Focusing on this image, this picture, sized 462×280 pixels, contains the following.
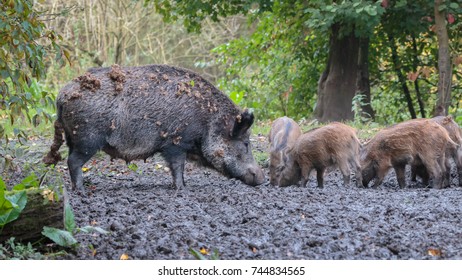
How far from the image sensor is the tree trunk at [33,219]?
5496 mm

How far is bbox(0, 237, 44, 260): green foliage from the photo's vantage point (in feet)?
17.3

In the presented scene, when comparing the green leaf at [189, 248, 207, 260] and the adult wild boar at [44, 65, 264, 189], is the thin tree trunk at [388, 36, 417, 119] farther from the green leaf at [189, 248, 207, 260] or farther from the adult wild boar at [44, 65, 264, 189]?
the green leaf at [189, 248, 207, 260]

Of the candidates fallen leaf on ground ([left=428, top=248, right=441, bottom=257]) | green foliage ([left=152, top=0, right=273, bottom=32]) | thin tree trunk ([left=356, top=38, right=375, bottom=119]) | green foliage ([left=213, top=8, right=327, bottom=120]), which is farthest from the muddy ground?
green foliage ([left=213, top=8, right=327, bottom=120])

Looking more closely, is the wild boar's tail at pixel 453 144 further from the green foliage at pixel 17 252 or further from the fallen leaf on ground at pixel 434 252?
the green foliage at pixel 17 252

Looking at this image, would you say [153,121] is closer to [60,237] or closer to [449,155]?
[60,237]

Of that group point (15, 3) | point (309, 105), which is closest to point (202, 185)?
point (15, 3)

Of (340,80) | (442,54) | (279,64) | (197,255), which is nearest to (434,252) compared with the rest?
(197,255)

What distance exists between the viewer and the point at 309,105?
17.6 meters

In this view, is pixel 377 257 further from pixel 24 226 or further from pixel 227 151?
pixel 227 151

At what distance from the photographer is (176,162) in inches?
346

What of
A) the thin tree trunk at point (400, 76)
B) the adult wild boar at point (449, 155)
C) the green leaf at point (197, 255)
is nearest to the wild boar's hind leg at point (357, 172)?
the adult wild boar at point (449, 155)

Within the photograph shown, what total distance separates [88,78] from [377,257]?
425cm

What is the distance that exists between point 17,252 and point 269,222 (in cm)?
200

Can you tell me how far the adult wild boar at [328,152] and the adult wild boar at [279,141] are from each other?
1.08ft
